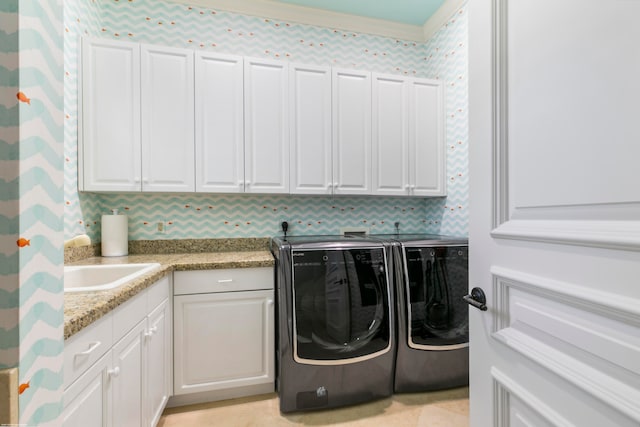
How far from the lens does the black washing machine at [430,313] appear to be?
Answer: 1.90 meters

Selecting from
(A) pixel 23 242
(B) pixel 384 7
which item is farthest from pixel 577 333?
(B) pixel 384 7

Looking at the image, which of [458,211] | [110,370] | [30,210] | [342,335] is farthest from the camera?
[458,211]

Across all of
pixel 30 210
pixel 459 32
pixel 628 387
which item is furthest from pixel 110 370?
pixel 459 32

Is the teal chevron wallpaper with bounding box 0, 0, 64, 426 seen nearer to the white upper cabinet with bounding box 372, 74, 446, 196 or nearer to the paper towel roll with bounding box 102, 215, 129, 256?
the paper towel roll with bounding box 102, 215, 129, 256

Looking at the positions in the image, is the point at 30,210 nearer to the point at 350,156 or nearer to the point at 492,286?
the point at 492,286

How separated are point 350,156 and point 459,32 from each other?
1.34 meters

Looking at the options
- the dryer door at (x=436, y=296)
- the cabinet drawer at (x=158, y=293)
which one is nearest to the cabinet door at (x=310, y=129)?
the dryer door at (x=436, y=296)

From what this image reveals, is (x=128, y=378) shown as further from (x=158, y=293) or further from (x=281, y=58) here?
(x=281, y=58)

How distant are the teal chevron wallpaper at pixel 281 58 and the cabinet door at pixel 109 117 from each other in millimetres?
163

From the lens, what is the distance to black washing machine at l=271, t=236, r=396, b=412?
5.65ft

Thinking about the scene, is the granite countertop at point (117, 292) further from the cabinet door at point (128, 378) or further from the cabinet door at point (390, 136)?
the cabinet door at point (390, 136)

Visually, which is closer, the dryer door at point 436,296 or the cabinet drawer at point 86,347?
the cabinet drawer at point 86,347

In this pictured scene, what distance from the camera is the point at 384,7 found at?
8.13ft

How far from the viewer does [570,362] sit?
22.8 inches
